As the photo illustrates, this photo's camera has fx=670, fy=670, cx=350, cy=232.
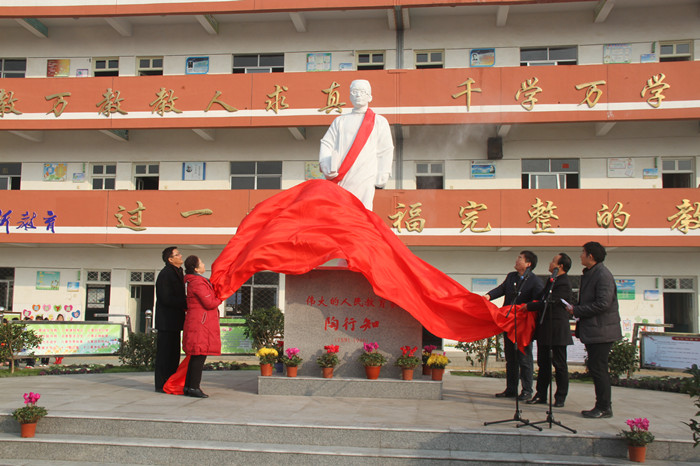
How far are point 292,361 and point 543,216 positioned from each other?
37.0 ft

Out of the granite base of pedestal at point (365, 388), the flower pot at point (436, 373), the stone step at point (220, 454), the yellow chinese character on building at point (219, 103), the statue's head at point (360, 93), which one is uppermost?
the yellow chinese character on building at point (219, 103)

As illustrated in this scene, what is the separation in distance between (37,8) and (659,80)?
665 inches

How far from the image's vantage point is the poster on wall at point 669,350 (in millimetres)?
12969

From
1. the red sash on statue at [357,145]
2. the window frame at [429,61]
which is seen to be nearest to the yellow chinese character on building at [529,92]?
the window frame at [429,61]

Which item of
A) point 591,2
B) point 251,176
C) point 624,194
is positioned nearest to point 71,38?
point 251,176

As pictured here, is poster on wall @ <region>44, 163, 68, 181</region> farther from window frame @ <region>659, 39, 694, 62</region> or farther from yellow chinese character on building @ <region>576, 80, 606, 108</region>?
window frame @ <region>659, 39, 694, 62</region>

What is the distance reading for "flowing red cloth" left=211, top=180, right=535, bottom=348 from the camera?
749 centimetres

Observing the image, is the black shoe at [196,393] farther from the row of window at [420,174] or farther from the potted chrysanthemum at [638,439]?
the row of window at [420,174]

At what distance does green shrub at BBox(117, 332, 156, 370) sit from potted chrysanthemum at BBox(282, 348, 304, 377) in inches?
189

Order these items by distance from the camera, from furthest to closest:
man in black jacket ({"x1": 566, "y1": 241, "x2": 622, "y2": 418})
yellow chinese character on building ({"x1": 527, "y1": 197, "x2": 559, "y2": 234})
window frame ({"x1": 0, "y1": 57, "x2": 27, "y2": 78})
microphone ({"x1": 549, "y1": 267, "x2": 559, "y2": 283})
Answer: window frame ({"x1": 0, "y1": 57, "x2": 27, "y2": 78})
yellow chinese character on building ({"x1": 527, "y1": 197, "x2": 559, "y2": 234})
man in black jacket ({"x1": 566, "y1": 241, "x2": 622, "y2": 418})
microphone ({"x1": 549, "y1": 267, "x2": 559, "y2": 283})

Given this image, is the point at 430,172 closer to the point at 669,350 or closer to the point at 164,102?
the point at 164,102

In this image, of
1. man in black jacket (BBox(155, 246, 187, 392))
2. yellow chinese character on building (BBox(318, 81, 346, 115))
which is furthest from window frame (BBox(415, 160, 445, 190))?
man in black jacket (BBox(155, 246, 187, 392))

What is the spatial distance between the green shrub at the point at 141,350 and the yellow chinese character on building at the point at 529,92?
36.3 feet

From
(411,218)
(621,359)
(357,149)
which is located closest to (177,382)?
(357,149)
